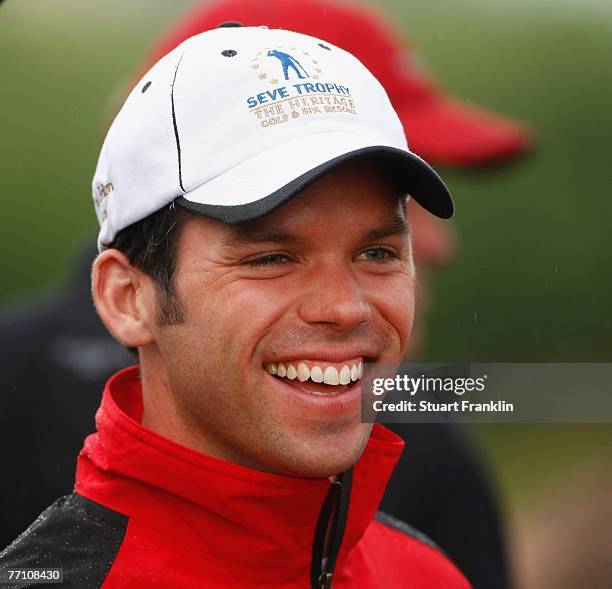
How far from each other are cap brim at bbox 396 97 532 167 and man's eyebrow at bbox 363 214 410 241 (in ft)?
5.29

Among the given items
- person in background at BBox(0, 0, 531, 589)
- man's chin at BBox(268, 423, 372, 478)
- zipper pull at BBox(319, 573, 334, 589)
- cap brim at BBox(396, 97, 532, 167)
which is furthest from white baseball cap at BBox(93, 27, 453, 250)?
cap brim at BBox(396, 97, 532, 167)

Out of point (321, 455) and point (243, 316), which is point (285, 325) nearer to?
point (243, 316)

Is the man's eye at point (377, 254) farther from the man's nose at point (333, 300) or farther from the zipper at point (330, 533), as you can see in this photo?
the zipper at point (330, 533)

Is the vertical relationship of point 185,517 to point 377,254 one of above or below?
below

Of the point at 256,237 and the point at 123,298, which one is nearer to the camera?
the point at 256,237

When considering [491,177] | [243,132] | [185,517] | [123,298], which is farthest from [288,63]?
[491,177]

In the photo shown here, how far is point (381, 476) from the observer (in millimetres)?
1918

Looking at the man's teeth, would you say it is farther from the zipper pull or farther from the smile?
the zipper pull

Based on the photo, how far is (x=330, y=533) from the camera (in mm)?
1833

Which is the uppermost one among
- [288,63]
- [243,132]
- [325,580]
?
[288,63]

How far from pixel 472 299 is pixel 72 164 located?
302cm

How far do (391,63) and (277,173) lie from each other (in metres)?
1.80

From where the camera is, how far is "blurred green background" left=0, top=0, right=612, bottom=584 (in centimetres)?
713

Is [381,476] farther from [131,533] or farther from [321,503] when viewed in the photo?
[131,533]
